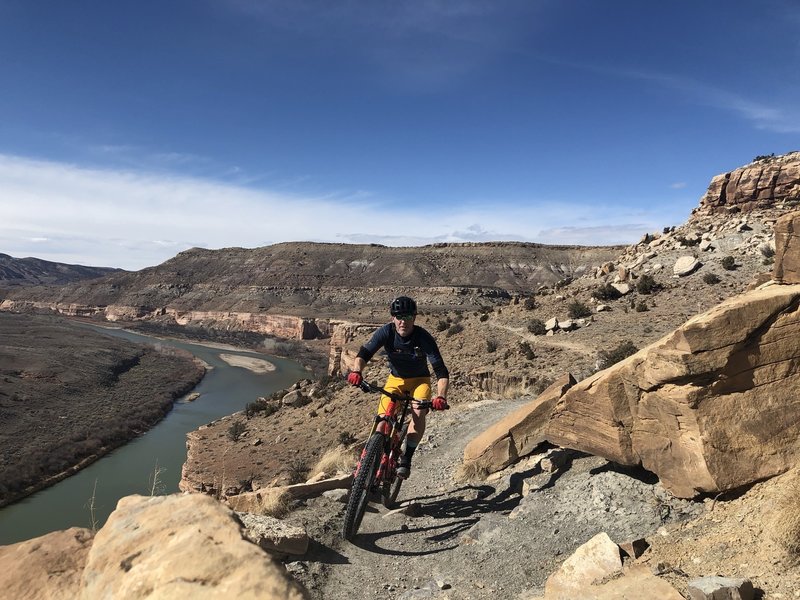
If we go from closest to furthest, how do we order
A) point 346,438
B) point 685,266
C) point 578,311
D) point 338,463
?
point 338,463 < point 346,438 < point 578,311 < point 685,266

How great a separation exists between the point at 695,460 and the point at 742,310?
156 centimetres

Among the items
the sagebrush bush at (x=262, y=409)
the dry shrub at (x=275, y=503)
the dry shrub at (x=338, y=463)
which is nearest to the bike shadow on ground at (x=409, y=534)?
the dry shrub at (x=275, y=503)

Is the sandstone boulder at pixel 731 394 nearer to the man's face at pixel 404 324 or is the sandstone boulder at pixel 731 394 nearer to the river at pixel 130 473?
the man's face at pixel 404 324

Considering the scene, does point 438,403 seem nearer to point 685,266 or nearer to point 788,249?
point 788,249

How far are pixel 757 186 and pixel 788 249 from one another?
1450 inches

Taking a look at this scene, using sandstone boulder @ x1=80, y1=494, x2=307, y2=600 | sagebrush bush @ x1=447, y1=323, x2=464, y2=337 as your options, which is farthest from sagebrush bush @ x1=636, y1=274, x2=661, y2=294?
sandstone boulder @ x1=80, y1=494, x2=307, y2=600

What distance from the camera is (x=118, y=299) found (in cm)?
11375

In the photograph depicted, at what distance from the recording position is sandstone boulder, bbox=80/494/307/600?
2047 mm

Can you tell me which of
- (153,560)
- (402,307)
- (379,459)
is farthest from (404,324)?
(153,560)

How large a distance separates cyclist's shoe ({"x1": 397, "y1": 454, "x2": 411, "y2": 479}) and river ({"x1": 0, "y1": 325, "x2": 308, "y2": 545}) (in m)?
3.73

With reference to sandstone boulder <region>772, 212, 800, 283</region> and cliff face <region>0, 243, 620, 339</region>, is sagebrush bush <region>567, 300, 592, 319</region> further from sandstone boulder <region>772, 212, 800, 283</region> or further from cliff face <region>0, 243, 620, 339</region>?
cliff face <region>0, 243, 620, 339</region>

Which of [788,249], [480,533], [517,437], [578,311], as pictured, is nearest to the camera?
[480,533]

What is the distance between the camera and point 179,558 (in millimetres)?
2250

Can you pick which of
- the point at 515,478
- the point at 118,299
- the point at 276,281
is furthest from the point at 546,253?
the point at 515,478
